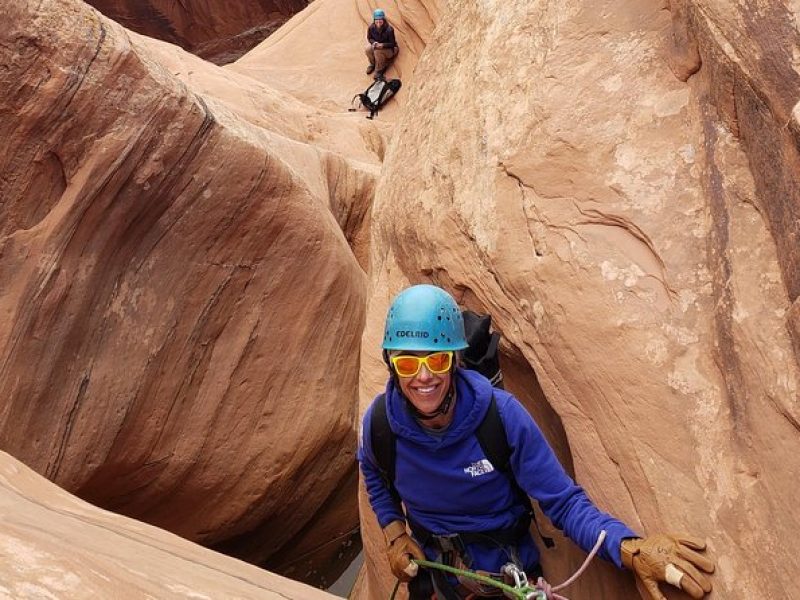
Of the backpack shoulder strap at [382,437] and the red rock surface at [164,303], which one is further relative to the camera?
the red rock surface at [164,303]

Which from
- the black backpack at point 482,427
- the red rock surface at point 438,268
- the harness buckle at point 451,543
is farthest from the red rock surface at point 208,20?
the harness buckle at point 451,543

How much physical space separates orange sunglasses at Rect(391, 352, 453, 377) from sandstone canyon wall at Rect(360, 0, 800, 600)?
500mm

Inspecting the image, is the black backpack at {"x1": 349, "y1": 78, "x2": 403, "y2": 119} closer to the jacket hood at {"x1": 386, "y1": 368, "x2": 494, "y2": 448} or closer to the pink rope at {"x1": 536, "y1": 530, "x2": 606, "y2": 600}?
the jacket hood at {"x1": 386, "y1": 368, "x2": 494, "y2": 448}

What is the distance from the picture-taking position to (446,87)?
427 centimetres

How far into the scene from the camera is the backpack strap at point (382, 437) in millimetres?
3125

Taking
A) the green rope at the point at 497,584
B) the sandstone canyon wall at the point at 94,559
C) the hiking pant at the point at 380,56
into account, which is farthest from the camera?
the hiking pant at the point at 380,56

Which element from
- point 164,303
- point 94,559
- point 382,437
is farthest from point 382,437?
point 164,303

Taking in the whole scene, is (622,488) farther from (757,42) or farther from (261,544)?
(261,544)

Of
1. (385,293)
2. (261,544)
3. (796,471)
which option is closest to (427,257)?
(385,293)

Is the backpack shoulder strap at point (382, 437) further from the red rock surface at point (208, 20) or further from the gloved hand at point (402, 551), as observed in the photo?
the red rock surface at point (208, 20)

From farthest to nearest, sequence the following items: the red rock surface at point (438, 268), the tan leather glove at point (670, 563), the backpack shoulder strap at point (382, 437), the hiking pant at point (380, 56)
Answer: the hiking pant at point (380, 56) < the backpack shoulder strap at point (382, 437) < the red rock surface at point (438, 268) < the tan leather glove at point (670, 563)

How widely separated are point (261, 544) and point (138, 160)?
10.5ft

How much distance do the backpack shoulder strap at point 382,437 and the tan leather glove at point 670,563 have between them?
911mm

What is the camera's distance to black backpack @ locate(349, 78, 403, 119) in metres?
13.5
